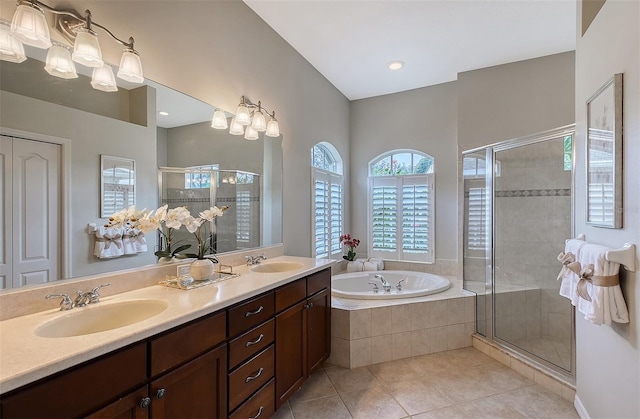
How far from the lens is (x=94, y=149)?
4.74 feet

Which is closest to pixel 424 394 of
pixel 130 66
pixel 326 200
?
pixel 326 200

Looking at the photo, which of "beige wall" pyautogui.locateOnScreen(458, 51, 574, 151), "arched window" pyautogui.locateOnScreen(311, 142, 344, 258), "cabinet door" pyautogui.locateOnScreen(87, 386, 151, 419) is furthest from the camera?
"arched window" pyautogui.locateOnScreen(311, 142, 344, 258)

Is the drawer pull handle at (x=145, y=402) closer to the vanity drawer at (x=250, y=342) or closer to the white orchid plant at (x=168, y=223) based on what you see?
the vanity drawer at (x=250, y=342)

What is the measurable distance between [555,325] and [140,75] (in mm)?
3525

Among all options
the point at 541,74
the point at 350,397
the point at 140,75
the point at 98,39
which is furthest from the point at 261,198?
the point at 541,74

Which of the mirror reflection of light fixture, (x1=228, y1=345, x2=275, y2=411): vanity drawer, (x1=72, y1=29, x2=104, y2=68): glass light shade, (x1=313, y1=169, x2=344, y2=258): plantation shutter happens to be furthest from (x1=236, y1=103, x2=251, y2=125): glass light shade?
(x1=228, y1=345, x2=275, y2=411): vanity drawer

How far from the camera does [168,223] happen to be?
167 centimetres

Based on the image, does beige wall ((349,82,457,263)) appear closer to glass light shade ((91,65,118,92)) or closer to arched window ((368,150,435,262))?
arched window ((368,150,435,262))

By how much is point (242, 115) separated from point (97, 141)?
1.06m

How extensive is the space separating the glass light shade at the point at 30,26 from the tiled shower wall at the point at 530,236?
3356mm

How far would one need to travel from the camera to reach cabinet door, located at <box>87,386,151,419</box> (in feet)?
3.11

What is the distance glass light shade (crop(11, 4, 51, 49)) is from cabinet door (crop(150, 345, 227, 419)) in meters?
1.41

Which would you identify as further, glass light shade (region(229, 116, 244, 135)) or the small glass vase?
glass light shade (region(229, 116, 244, 135))

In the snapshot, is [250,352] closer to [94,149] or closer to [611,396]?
[94,149]
